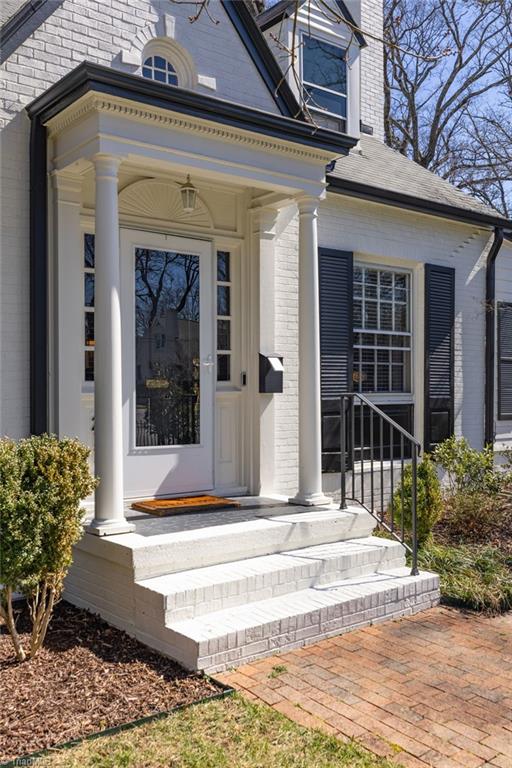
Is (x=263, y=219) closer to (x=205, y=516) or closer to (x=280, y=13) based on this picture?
(x=205, y=516)

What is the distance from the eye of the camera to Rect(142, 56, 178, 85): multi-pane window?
588 cm

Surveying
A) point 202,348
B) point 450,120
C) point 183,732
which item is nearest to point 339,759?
point 183,732

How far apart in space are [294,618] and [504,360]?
6441 millimetres

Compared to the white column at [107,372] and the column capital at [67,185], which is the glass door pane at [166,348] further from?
the white column at [107,372]

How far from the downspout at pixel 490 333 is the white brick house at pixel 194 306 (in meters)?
1.57

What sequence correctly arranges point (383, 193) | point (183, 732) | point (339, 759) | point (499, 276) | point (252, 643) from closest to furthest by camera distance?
point (339, 759)
point (183, 732)
point (252, 643)
point (383, 193)
point (499, 276)

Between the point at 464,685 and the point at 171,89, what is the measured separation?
4196 millimetres

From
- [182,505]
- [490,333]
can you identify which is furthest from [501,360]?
[182,505]

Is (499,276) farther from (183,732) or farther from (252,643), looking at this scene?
(183,732)

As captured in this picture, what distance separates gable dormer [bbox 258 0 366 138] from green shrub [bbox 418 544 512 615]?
5.12 metres

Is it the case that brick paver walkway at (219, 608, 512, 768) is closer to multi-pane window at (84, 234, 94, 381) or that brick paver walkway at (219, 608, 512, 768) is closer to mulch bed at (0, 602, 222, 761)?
mulch bed at (0, 602, 222, 761)

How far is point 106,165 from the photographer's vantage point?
4.94m

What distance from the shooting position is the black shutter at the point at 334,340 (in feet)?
24.5

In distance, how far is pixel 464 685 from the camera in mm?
3912
